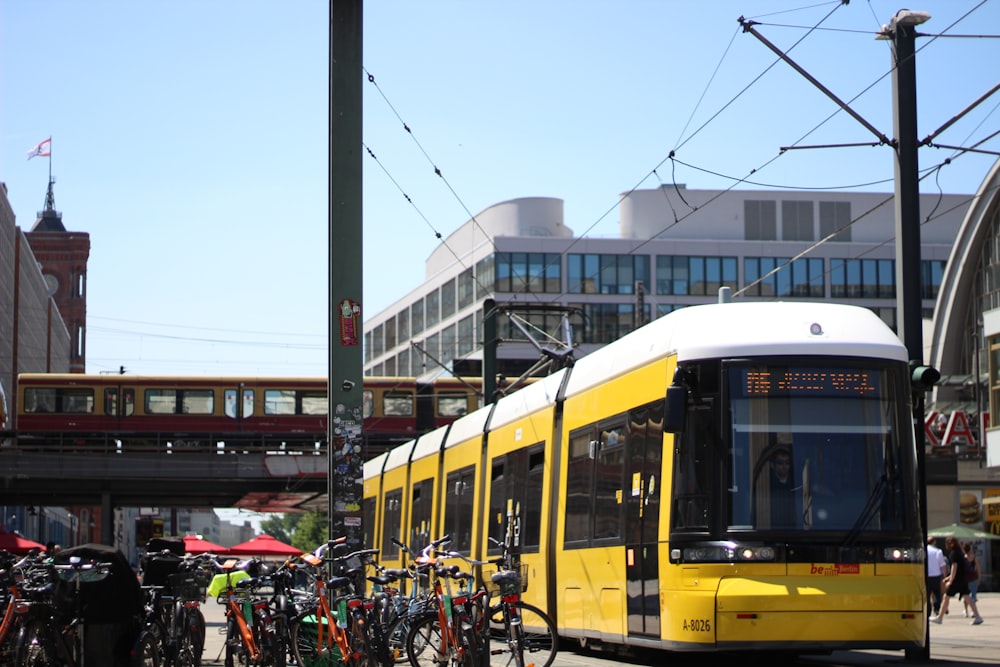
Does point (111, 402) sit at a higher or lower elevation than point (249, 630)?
higher

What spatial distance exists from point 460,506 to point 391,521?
260 inches

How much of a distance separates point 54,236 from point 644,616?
123 meters

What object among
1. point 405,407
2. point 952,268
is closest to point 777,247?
point 952,268

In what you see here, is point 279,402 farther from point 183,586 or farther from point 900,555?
point 900,555

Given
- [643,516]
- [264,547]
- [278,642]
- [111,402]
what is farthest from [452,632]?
[111,402]

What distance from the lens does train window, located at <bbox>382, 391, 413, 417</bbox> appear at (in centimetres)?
5456

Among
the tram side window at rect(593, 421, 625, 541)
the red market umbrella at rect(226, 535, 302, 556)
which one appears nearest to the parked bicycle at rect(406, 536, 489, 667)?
the tram side window at rect(593, 421, 625, 541)

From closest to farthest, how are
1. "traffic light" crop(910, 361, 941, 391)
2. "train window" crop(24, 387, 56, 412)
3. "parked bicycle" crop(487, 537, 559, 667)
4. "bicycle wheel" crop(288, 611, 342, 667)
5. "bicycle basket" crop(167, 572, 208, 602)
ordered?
"parked bicycle" crop(487, 537, 559, 667)
"bicycle wheel" crop(288, 611, 342, 667)
"bicycle basket" crop(167, 572, 208, 602)
"traffic light" crop(910, 361, 941, 391)
"train window" crop(24, 387, 56, 412)

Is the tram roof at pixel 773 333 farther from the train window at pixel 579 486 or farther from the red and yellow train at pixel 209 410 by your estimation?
the red and yellow train at pixel 209 410

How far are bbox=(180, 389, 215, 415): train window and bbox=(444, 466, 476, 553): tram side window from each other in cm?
3267

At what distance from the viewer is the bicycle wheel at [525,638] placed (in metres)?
11.8

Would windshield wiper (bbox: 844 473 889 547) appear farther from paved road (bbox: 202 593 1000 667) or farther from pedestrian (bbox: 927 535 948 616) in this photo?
pedestrian (bbox: 927 535 948 616)

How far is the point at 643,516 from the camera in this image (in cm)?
1321

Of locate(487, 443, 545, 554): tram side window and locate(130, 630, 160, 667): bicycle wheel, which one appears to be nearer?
locate(130, 630, 160, 667): bicycle wheel
